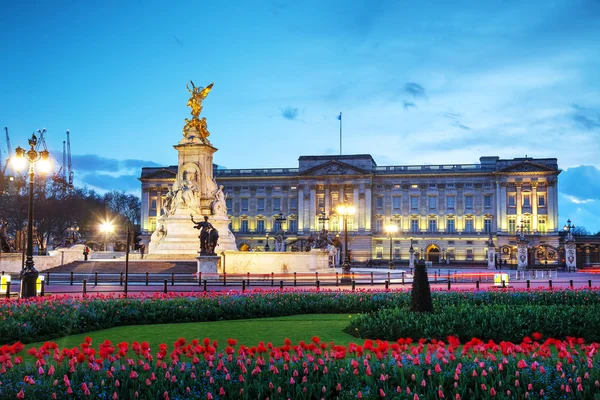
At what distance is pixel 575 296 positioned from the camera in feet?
68.1

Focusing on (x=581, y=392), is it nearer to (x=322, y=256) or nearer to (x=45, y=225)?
(x=322, y=256)

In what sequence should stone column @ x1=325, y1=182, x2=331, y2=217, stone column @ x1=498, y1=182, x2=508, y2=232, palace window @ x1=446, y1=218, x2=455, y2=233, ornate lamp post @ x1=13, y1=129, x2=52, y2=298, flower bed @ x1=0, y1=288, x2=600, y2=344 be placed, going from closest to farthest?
flower bed @ x1=0, y1=288, x2=600, y2=344
ornate lamp post @ x1=13, y1=129, x2=52, y2=298
stone column @ x1=498, y1=182, x2=508, y2=232
palace window @ x1=446, y1=218, x2=455, y2=233
stone column @ x1=325, y1=182, x2=331, y2=217

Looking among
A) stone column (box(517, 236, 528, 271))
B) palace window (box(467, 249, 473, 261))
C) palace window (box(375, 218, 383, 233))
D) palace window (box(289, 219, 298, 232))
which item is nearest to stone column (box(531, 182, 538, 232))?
palace window (box(467, 249, 473, 261))

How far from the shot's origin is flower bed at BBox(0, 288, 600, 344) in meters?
14.5

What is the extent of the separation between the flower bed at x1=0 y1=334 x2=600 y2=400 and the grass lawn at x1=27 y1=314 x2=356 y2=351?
166 inches

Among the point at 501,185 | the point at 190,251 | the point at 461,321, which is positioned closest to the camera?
the point at 461,321

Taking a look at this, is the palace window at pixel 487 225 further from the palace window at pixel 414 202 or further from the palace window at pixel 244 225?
the palace window at pixel 244 225

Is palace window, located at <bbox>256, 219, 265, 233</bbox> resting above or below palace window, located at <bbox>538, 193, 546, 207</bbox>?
below

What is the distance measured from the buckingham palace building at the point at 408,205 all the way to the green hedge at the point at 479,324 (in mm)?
88775

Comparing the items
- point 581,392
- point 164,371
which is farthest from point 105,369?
point 581,392

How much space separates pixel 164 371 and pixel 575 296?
1644 centimetres

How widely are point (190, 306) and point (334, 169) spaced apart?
93195 mm

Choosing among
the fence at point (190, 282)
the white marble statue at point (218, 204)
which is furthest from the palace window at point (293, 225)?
the fence at point (190, 282)

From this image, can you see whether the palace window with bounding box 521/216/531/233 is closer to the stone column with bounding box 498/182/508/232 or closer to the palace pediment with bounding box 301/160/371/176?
the stone column with bounding box 498/182/508/232
